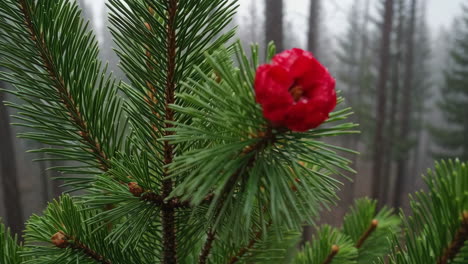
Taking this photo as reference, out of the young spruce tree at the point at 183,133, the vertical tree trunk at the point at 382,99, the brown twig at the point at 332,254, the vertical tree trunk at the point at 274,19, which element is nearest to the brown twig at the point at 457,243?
the young spruce tree at the point at 183,133

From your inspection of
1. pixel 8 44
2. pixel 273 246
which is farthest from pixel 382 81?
pixel 8 44

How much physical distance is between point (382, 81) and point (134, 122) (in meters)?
10.0

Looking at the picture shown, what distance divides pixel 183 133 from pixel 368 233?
3.19 ft

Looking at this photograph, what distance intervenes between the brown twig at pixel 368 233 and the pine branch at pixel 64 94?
0.97 metres

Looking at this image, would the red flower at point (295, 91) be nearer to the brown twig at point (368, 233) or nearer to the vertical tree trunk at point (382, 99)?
the brown twig at point (368, 233)

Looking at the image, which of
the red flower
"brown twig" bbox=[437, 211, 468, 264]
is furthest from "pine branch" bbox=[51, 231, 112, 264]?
"brown twig" bbox=[437, 211, 468, 264]

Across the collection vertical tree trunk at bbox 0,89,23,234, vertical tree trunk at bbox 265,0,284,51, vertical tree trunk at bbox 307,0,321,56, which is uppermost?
vertical tree trunk at bbox 307,0,321,56

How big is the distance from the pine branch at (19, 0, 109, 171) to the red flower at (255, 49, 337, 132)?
1.62ft

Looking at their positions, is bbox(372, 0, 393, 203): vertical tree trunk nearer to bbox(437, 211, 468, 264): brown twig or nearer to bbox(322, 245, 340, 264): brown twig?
bbox(322, 245, 340, 264): brown twig

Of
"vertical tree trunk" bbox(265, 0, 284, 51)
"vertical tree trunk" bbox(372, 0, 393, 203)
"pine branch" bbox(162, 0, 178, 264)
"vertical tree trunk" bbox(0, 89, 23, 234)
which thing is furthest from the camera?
"vertical tree trunk" bbox(372, 0, 393, 203)

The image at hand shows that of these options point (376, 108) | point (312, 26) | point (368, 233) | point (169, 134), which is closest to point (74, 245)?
point (169, 134)

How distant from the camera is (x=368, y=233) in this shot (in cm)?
128

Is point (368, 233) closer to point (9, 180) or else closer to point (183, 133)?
point (183, 133)

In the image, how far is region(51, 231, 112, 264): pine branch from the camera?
77 cm
